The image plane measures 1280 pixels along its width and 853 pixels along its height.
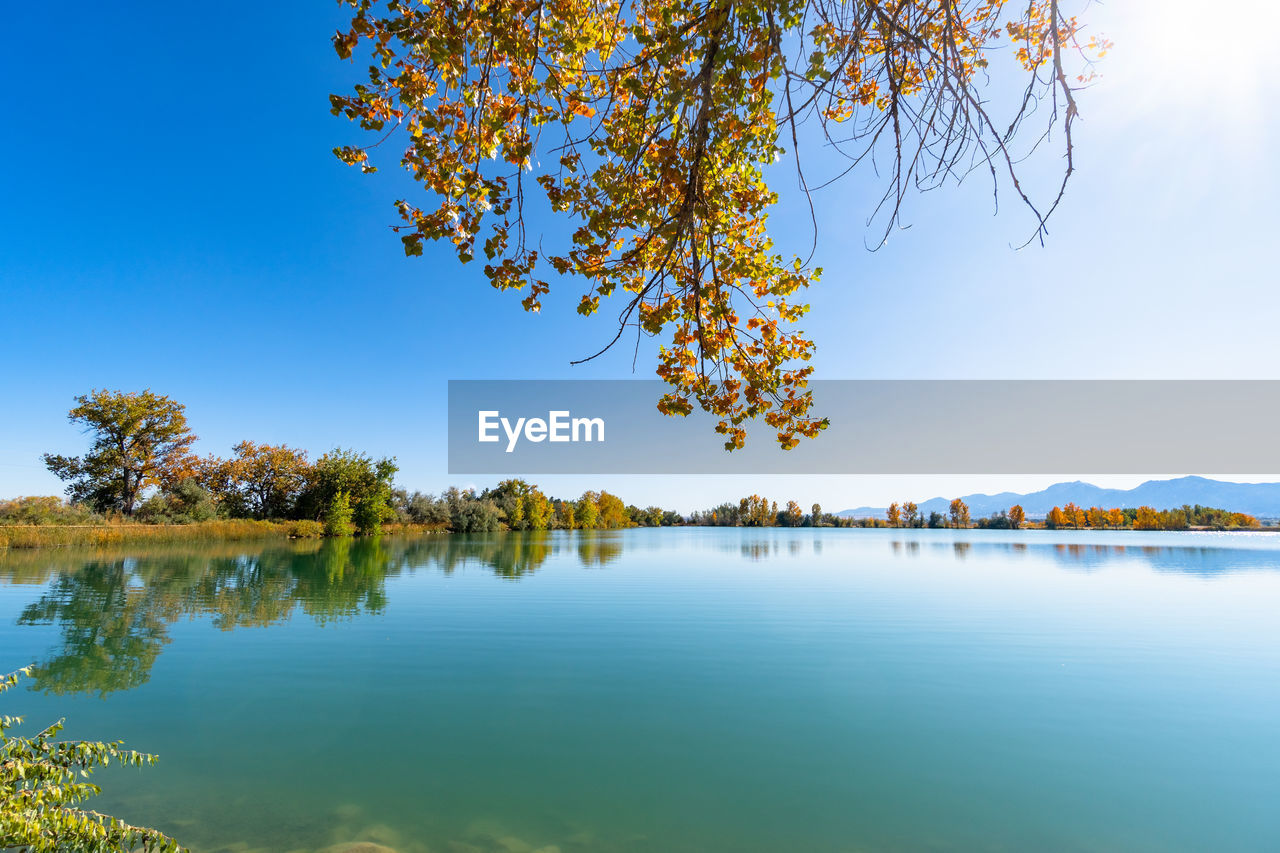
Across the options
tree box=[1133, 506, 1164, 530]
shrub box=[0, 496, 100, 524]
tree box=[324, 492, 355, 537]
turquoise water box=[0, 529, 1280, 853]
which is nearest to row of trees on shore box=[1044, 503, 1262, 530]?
tree box=[1133, 506, 1164, 530]

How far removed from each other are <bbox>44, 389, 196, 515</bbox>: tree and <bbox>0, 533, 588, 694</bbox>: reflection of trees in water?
13.9 metres

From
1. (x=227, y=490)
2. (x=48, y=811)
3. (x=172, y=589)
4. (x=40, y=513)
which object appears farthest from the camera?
(x=227, y=490)

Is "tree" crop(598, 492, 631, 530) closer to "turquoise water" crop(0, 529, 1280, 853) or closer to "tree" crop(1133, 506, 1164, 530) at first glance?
"turquoise water" crop(0, 529, 1280, 853)

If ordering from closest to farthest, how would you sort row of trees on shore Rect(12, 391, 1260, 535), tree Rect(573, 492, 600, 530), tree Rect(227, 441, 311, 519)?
row of trees on shore Rect(12, 391, 1260, 535) → tree Rect(227, 441, 311, 519) → tree Rect(573, 492, 600, 530)

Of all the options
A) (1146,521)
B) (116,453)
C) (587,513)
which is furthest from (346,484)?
(1146,521)

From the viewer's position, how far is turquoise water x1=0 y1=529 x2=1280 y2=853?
3734 millimetres

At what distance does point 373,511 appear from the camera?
41844mm

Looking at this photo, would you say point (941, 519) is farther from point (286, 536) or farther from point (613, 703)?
point (613, 703)

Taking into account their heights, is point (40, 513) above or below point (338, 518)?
above

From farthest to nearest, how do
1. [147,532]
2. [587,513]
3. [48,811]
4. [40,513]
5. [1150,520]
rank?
[1150,520]
[587,513]
[147,532]
[40,513]
[48,811]

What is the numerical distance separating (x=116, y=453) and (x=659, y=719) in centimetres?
3994

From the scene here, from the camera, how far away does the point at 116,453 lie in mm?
31203

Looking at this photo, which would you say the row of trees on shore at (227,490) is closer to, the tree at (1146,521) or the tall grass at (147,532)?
the tall grass at (147,532)

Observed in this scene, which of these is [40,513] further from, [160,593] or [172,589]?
[160,593]
